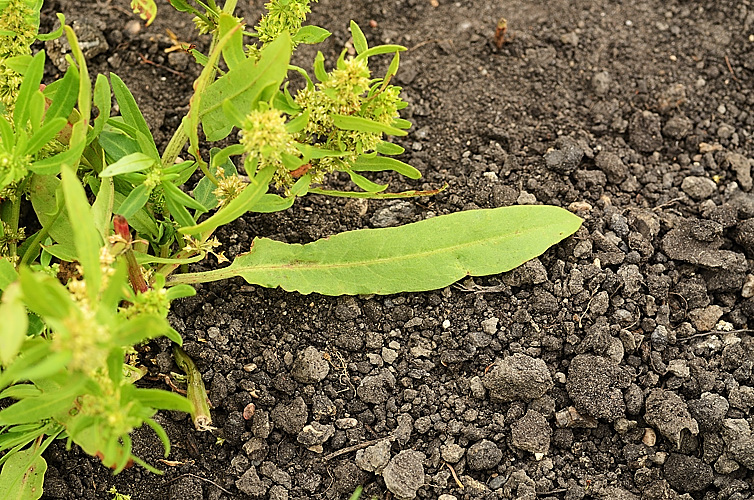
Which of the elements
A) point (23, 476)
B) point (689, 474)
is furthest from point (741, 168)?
point (23, 476)

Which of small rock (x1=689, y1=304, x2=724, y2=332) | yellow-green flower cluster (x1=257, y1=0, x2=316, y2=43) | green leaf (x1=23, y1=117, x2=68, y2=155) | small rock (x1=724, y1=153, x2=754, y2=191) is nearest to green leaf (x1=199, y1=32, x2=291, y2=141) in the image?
yellow-green flower cluster (x1=257, y1=0, x2=316, y2=43)

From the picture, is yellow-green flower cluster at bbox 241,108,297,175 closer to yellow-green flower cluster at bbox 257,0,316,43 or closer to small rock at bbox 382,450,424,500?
yellow-green flower cluster at bbox 257,0,316,43

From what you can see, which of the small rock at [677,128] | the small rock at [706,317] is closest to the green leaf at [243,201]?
the small rock at [706,317]

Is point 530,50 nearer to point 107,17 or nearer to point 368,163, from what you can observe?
point 368,163

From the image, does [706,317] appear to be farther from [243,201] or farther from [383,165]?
[243,201]

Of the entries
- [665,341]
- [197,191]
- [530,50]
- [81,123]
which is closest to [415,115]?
[530,50]

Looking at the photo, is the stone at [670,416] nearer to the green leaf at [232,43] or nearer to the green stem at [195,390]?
the green stem at [195,390]
